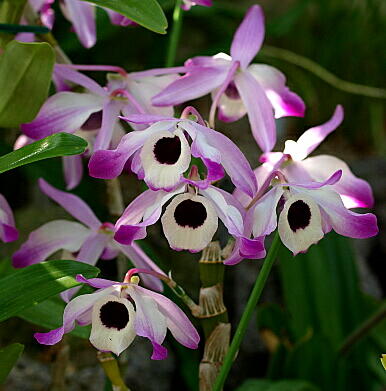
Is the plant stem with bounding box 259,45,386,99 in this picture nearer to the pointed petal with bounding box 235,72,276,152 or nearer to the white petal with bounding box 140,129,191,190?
the pointed petal with bounding box 235,72,276,152

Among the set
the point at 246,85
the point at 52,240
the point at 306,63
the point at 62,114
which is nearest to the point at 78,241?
the point at 52,240

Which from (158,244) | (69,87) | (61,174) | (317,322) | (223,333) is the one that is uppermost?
(69,87)

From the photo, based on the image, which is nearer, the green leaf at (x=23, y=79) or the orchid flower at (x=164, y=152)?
the orchid flower at (x=164, y=152)

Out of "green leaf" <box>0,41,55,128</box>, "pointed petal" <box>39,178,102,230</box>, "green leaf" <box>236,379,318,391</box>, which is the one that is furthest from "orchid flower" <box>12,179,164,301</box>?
"green leaf" <box>236,379,318,391</box>

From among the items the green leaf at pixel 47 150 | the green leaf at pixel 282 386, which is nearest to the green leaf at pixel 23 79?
the green leaf at pixel 47 150

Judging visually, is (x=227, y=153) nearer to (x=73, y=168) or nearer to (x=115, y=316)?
(x=115, y=316)

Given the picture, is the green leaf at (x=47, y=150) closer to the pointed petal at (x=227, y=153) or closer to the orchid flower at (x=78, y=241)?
the pointed petal at (x=227, y=153)

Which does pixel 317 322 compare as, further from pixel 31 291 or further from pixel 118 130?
pixel 31 291

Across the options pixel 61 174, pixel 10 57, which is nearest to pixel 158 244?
pixel 61 174
